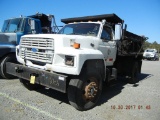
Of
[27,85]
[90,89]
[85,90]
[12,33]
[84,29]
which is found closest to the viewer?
[85,90]

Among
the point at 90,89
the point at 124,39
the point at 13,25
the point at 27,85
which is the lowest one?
the point at 27,85

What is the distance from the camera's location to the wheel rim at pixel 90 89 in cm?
443

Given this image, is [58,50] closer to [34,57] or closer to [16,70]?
[34,57]

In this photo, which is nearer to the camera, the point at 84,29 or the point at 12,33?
the point at 84,29

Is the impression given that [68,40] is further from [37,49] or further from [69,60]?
[37,49]

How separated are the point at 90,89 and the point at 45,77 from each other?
119cm

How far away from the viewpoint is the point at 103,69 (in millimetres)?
5102

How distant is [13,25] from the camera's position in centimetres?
809

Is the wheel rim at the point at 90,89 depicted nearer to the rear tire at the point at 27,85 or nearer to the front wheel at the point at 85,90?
the front wheel at the point at 85,90

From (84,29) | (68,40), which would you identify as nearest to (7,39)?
(84,29)

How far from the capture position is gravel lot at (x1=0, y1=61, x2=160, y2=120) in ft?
13.6

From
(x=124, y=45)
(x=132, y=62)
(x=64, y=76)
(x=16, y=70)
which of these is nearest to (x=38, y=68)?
(x=16, y=70)

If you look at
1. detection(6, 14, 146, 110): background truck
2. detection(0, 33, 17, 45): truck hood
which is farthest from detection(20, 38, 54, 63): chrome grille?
detection(0, 33, 17, 45): truck hood

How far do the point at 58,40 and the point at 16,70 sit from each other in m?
1.63
